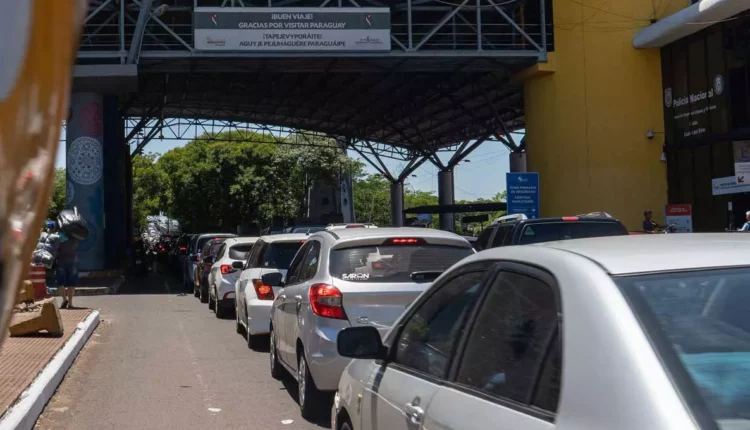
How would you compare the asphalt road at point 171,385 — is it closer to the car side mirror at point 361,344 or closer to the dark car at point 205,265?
the car side mirror at point 361,344

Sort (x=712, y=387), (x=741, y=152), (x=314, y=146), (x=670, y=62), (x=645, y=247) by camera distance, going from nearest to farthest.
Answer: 1. (x=712, y=387)
2. (x=645, y=247)
3. (x=741, y=152)
4. (x=670, y=62)
5. (x=314, y=146)

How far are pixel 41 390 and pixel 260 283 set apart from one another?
14.5ft

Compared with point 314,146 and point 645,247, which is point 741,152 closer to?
point 645,247

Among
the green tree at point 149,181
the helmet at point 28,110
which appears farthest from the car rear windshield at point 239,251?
the green tree at point 149,181

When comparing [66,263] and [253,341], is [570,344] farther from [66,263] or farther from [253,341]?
[66,263]

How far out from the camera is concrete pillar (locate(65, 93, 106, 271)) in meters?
29.0

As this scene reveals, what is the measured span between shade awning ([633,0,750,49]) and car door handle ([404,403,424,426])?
21678mm

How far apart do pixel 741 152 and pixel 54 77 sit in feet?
82.7

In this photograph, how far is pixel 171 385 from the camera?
9.73 meters

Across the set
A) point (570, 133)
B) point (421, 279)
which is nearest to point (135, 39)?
point (570, 133)

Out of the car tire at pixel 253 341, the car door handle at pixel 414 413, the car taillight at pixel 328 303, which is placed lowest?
the car tire at pixel 253 341

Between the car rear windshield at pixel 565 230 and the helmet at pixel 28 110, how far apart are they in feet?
39.6

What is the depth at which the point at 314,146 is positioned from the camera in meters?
49.8

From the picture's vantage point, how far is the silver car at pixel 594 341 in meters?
2.38
